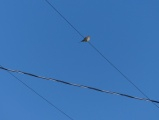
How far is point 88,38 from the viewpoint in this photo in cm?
1273
